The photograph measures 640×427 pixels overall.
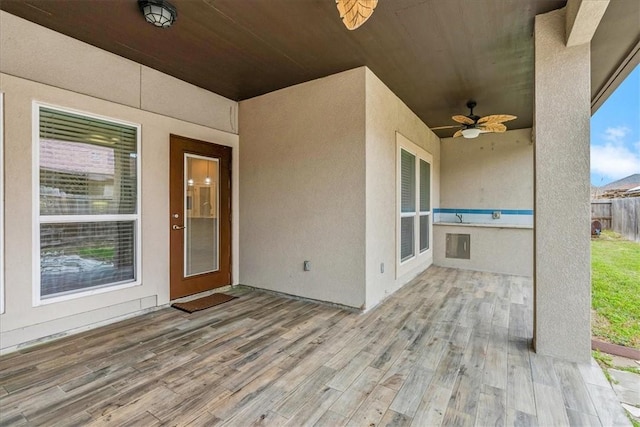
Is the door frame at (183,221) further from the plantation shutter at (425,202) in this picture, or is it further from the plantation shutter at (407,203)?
the plantation shutter at (425,202)

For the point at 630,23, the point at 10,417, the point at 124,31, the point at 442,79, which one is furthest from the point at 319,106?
the point at 10,417

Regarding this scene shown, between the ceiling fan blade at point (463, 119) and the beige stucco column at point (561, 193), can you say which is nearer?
the beige stucco column at point (561, 193)

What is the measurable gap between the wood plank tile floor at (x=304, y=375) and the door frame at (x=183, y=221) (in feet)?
1.99

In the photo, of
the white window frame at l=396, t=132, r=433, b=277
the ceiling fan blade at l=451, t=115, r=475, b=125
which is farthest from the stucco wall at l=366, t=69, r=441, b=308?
the ceiling fan blade at l=451, t=115, r=475, b=125

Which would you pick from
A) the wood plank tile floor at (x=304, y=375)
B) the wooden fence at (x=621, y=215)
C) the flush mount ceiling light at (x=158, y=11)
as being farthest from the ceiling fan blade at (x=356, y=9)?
the wooden fence at (x=621, y=215)

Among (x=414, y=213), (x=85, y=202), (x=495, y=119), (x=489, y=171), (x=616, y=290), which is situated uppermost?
(x=495, y=119)

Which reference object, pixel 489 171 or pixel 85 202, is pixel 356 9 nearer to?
pixel 85 202

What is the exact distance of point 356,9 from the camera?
1.69 meters

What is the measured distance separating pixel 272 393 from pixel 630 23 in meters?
4.13

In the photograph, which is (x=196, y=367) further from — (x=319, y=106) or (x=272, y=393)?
(x=319, y=106)

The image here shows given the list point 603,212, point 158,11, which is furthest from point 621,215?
point 158,11

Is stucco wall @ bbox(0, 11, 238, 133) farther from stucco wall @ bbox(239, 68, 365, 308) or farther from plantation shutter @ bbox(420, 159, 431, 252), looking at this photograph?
plantation shutter @ bbox(420, 159, 431, 252)

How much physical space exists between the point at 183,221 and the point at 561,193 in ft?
13.3

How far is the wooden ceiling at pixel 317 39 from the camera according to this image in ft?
7.91
